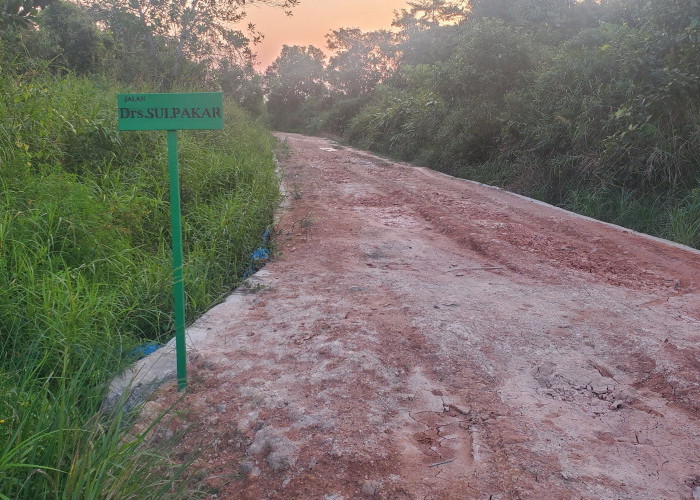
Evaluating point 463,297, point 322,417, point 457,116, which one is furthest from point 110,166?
point 457,116

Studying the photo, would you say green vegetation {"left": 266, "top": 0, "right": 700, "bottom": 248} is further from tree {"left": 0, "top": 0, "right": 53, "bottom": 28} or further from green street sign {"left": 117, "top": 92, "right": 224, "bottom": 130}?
tree {"left": 0, "top": 0, "right": 53, "bottom": 28}

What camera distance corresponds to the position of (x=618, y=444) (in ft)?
8.53

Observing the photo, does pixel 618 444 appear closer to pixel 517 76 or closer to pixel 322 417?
pixel 322 417

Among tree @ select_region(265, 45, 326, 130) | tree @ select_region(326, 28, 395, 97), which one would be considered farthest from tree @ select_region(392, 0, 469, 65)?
tree @ select_region(265, 45, 326, 130)

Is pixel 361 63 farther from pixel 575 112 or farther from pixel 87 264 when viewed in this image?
pixel 87 264

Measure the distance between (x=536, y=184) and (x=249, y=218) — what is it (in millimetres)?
5168

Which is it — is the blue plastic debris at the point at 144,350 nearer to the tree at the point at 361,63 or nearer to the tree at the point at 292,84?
the tree at the point at 361,63

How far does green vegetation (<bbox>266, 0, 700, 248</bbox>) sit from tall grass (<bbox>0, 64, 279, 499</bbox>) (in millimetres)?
4526

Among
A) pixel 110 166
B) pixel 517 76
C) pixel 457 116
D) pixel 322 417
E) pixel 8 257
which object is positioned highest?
pixel 517 76

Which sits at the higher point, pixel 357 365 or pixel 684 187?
pixel 684 187

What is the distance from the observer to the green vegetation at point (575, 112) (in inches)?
288

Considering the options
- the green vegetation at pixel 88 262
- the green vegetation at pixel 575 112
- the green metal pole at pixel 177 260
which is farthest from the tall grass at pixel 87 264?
the green vegetation at pixel 575 112

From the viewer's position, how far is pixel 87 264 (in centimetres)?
392

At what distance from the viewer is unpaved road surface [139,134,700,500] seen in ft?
7.83
